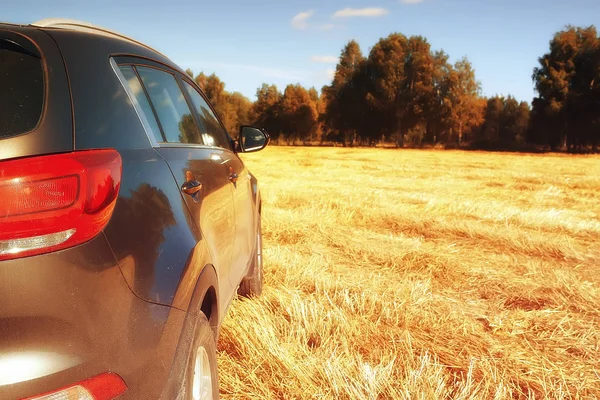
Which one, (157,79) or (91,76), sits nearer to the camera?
(91,76)

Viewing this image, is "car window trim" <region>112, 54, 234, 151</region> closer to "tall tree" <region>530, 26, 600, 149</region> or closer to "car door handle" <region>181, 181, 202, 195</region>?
"car door handle" <region>181, 181, 202, 195</region>

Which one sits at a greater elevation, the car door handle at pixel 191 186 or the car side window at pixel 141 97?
the car side window at pixel 141 97

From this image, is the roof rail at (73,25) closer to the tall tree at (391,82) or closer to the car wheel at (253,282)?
the car wheel at (253,282)

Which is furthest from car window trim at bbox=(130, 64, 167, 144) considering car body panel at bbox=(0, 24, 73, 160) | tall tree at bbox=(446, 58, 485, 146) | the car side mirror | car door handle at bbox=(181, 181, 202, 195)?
tall tree at bbox=(446, 58, 485, 146)

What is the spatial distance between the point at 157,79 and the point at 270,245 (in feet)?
11.3

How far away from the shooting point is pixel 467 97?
48.7 metres

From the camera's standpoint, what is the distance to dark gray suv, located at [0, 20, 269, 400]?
1.11 meters

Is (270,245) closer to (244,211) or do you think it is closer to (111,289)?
(244,211)

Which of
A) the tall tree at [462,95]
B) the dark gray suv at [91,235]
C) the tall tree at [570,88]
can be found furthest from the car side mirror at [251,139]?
the tall tree at [462,95]

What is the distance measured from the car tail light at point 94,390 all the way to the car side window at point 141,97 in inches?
36.3

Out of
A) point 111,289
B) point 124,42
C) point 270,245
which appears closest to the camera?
point 111,289

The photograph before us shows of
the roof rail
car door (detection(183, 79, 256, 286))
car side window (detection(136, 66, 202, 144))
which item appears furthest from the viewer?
car door (detection(183, 79, 256, 286))

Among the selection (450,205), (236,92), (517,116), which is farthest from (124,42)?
(236,92)

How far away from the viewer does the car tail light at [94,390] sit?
3.71 ft
